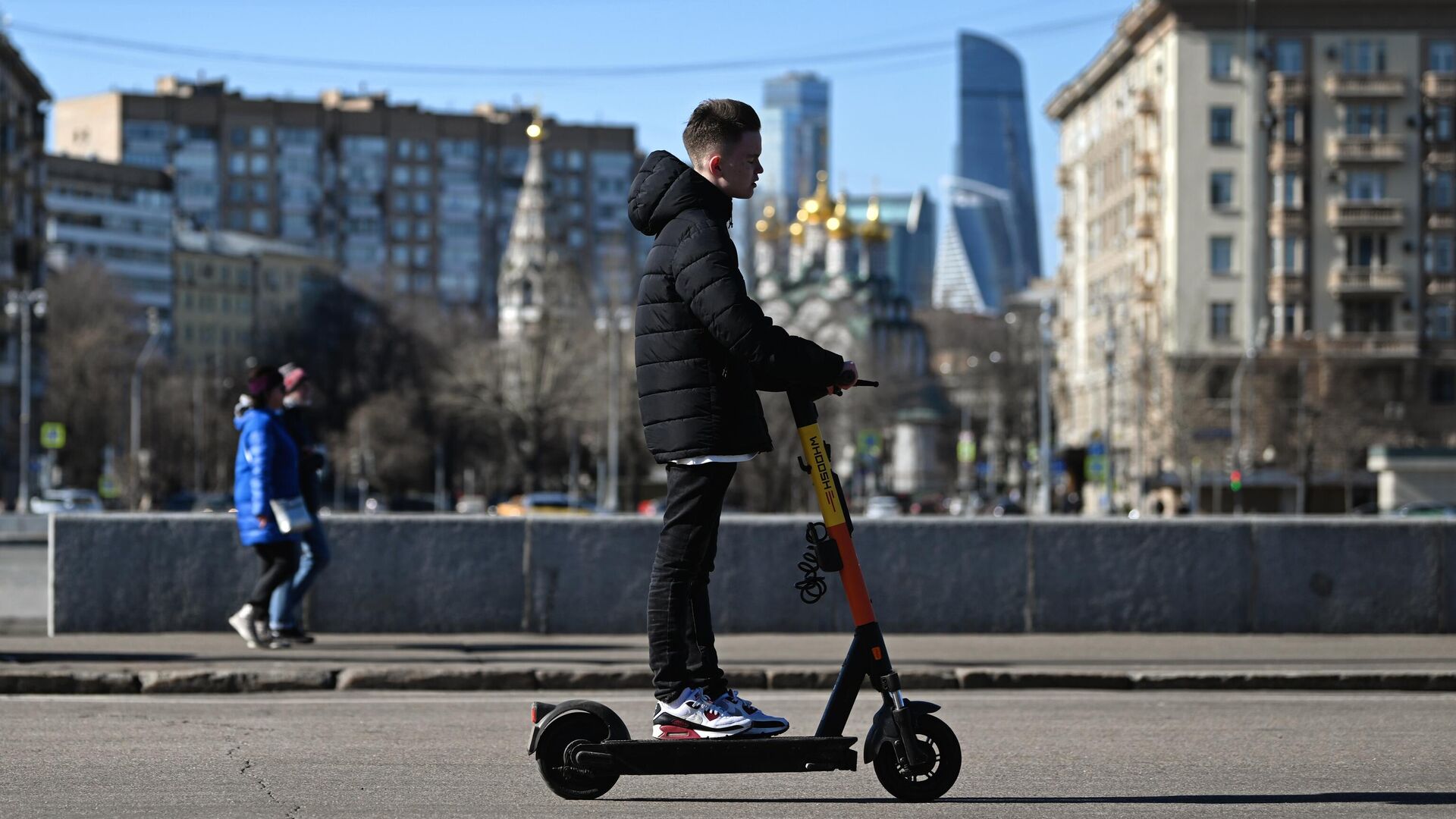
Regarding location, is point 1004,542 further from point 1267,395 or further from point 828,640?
→ point 1267,395

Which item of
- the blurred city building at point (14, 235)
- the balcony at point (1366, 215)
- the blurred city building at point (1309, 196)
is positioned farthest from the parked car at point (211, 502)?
the balcony at point (1366, 215)

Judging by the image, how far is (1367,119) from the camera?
8406cm

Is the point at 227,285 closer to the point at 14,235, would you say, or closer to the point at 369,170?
the point at 369,170

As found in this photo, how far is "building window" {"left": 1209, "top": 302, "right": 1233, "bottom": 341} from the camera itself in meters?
82.4

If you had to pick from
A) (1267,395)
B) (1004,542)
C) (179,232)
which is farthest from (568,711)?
(179,232)

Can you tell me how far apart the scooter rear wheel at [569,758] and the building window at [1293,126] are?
3183 inches

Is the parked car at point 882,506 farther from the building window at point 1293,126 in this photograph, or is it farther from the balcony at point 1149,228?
the building window at point 1293,126

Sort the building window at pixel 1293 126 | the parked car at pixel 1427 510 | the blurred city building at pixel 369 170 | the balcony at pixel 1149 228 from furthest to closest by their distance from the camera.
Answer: the blurred city building at pixel 369 170, the balcony at pixel 1149 228, the building window at pixel 1293 126, the parked car at pixel 1427 510

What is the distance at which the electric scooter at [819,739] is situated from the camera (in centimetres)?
645

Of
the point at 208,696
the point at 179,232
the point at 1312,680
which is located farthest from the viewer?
the point at 179,232

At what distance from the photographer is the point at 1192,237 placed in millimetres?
82938

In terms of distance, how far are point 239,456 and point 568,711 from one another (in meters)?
7.18

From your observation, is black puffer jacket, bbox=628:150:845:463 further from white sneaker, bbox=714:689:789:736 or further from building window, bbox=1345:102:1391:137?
building window, bbox=1345:102:1391:137

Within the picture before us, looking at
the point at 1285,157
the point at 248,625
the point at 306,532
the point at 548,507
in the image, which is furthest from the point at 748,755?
the point at 1285,157
